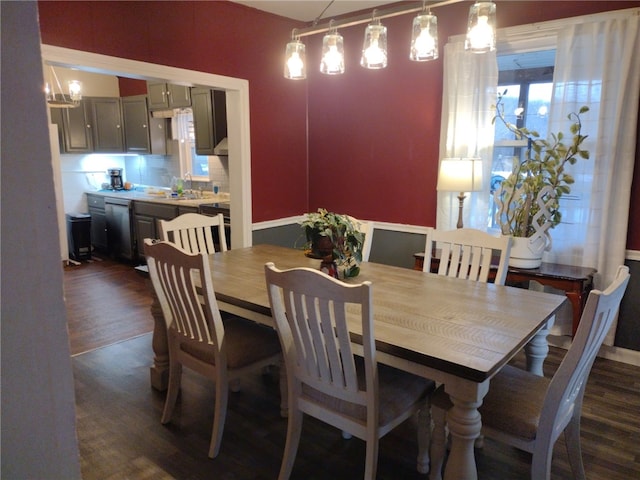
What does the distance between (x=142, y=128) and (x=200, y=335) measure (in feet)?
15.3

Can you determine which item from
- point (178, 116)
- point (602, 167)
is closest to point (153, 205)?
point (178, 116)

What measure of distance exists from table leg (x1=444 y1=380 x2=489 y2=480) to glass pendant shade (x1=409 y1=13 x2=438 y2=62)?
143 cm

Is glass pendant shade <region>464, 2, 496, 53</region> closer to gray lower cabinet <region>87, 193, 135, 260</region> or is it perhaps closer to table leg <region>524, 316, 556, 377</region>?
table leg <region>524, 316, 556, 377</region>

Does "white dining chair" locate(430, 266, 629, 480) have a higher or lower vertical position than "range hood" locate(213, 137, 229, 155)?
lower

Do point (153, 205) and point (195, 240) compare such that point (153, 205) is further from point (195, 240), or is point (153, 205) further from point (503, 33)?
point (503, 33)

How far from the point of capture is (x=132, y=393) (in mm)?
2695

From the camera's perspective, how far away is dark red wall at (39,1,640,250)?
123 inches

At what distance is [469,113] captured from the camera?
348 cm

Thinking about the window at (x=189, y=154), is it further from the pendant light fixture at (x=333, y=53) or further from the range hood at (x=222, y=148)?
the pendant light fixture at (x=333, y=53)

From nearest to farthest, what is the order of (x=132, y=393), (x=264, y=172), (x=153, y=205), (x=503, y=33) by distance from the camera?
(x=132, y=393) < (x=503, y=33) < (x=264, y=172) < (x=153, y=205)

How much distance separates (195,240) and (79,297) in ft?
6.88

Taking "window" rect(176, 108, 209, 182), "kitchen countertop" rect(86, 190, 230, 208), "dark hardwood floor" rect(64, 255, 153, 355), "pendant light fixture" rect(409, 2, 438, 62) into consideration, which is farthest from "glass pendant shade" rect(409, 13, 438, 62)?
"window" rect(176, 108, 209, 182)

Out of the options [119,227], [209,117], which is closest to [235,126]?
[209,117]

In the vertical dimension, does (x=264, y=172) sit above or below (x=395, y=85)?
below
